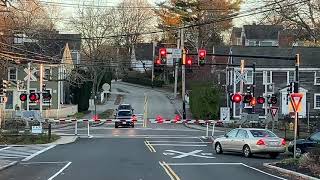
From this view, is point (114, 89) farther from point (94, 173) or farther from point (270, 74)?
point (94, 173)

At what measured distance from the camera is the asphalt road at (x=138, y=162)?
2034 centimetres

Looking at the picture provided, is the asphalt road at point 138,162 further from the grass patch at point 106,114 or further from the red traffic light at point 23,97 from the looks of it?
the grass patch at point 106,114

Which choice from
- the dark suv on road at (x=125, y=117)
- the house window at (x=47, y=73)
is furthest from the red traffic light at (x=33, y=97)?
the house window at (x=47, y=73)

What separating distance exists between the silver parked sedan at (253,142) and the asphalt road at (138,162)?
1.42 feet

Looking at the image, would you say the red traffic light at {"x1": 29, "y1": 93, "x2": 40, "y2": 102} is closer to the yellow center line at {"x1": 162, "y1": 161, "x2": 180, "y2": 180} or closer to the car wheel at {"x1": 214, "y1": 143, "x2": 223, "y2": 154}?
the car wheel at {"x1": 214, "y1": 143, "x2": 223, "y2": 154}

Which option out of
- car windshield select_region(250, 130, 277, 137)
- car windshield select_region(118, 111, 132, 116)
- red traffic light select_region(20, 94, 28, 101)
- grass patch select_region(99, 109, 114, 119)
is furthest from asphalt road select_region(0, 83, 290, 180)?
grass patch select_region(99, 109, 114, 119)

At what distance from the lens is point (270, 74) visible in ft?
232

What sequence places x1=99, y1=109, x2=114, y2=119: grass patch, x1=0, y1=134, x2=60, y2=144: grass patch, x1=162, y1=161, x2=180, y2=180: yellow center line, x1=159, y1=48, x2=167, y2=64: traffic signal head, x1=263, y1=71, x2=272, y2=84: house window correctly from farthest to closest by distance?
x1=99, y1=109, x2=114, y2=119: grass patch
x1=263, y1=71, x2=272, y2=84: house window
x1=0, y1=134, x2=60, y2=144: grass patch
x1=159, y1=48, x2=167, y2=64: traffic signal head
x1=162, y1=161, x2=180, y2=180: yellow center line

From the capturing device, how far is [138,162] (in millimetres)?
26156

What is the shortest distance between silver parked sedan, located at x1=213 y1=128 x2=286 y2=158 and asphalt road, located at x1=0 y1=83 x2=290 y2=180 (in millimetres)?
432

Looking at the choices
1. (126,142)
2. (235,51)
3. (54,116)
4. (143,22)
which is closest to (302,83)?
(235,51)

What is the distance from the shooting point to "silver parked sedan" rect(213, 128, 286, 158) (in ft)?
94.4

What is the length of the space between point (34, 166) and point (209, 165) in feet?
23.1

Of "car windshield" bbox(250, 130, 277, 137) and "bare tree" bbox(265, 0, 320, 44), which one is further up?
"bare tree" bbox(265, 0, 320, 44)
